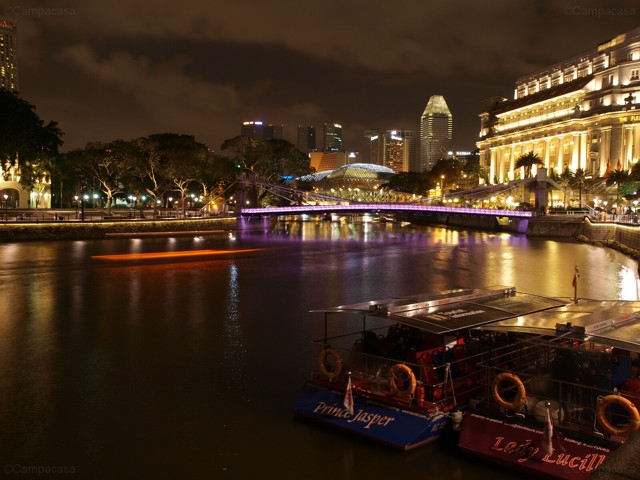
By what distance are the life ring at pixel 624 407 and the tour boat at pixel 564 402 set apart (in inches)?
0.5

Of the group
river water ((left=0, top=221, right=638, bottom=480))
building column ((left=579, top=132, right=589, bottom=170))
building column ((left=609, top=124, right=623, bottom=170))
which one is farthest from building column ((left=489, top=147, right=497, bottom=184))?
river water ((left=0, top=221, right=638, bottom=480))

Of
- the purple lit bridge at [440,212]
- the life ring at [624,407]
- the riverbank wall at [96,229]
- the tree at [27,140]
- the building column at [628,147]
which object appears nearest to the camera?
the life ring at [624,407]

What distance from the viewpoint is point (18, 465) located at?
11.1 meters

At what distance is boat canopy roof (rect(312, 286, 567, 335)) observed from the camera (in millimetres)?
11875

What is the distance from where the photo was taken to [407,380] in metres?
11.3

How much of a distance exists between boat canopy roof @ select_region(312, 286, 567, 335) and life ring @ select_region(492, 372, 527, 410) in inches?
45.6

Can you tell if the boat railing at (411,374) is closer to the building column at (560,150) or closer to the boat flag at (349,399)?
the boat flag at (349,399)

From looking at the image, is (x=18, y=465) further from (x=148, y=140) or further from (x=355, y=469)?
(x=148, y=140)

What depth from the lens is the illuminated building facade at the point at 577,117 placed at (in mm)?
93062

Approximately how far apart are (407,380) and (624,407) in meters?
3.58

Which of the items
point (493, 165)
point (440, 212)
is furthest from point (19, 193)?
point (493, 165)

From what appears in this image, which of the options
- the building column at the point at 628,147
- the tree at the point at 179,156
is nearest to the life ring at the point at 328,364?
the tree at the point at 179,156

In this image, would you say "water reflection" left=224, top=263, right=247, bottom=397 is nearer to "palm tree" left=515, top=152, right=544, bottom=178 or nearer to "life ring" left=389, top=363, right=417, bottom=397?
"life ring" left=389, top=363, right=417, bottom=397

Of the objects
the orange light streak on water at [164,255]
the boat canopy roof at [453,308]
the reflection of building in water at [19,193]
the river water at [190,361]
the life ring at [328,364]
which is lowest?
the river water at [190,361]
